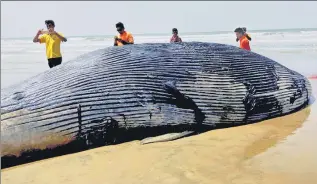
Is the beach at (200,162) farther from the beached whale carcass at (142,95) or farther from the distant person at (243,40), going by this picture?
the distant person at (243,40)

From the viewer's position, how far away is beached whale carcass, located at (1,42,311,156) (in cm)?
617

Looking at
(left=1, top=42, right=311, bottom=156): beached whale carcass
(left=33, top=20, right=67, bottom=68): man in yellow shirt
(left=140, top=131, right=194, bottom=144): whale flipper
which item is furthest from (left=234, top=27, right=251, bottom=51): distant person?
(left=140, top=131, right=194, bottom=144): whale flipper

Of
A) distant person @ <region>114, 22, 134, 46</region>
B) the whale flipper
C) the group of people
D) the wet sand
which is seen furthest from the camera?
distant person @ <region>114, 22, 134, 46</region>

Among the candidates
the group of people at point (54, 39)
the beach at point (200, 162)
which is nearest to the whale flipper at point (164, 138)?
the beach at point (200, 162)

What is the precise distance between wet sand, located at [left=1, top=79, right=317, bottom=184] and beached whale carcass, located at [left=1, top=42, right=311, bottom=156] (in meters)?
0.37

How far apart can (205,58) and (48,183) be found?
4.10 metres

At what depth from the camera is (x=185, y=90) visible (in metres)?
7.27

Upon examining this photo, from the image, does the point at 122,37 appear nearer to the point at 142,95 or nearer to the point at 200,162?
the point at 142,95

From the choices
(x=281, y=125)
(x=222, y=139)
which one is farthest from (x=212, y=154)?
(x=281, y=125)

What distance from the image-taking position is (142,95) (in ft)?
22.6

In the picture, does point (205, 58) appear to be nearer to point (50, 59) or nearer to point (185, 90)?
point (185, 90)

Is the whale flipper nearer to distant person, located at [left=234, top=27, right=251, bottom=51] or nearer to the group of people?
the group of people

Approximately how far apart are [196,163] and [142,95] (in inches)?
70.7

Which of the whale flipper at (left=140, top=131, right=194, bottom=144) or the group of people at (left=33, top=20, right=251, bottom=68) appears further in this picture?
the group of people at (left=33, top=20, right=251, bottom=68)
